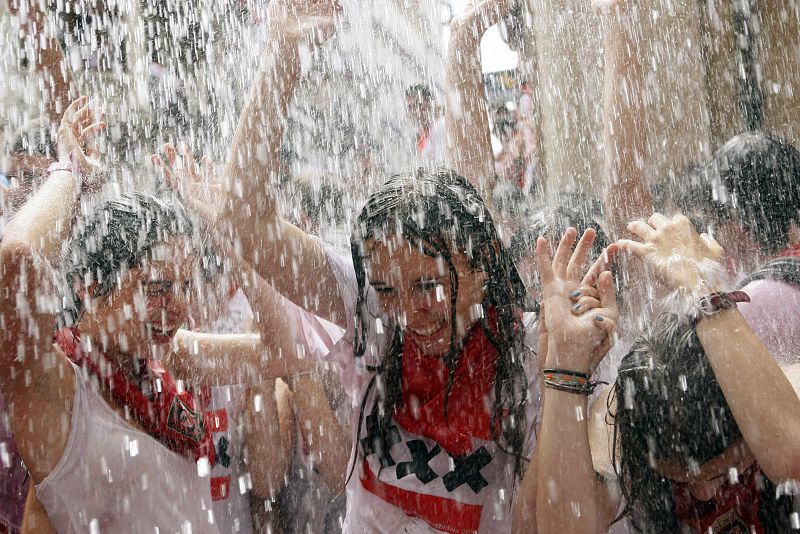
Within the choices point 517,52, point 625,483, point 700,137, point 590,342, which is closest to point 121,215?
point 590,342

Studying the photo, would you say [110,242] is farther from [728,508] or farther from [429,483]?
[728,508]

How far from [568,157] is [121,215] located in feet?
15.2

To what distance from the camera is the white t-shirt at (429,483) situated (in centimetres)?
196

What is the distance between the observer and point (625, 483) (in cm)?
197

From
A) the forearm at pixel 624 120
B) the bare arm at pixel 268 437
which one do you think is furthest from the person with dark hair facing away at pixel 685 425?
the bare arm at pixel 268 437

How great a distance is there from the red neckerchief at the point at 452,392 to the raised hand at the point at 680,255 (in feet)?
1.63

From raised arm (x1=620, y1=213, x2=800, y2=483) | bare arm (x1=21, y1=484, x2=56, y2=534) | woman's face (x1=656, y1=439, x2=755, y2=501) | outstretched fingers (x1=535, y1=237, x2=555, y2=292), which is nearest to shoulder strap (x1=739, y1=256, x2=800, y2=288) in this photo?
raised arm (x1=620, y1=213, x2=800, y2=483)

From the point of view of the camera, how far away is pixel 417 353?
83.9 inches

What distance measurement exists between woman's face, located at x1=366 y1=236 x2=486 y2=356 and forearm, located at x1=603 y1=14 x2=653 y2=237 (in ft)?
2.91

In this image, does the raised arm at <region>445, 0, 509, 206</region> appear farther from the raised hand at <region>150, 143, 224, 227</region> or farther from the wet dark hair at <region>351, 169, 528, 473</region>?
the raised hand at <region>150, 143, 224, 227</region>

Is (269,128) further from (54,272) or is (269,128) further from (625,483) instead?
(625,483)

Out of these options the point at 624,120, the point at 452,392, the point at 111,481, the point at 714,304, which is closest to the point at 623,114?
the point at 624,120

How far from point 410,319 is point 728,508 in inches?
38.5

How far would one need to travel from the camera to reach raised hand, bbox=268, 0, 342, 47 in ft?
6.80
